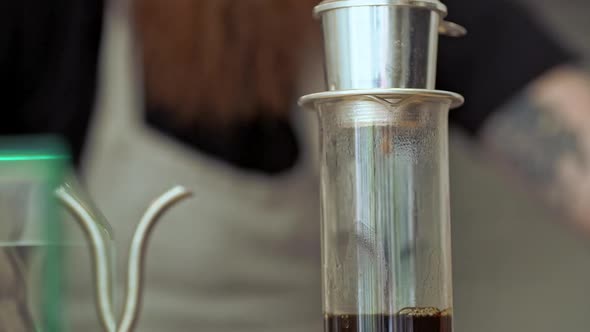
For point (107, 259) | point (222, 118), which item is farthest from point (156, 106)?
point (107, 259)

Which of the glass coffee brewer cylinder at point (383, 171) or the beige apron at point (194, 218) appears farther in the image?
the beige apron at point (194, 218)

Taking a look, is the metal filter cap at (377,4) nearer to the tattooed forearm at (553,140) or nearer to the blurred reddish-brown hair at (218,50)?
the tattooed forearm at (553,140)

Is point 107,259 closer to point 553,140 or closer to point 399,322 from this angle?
point 399,322

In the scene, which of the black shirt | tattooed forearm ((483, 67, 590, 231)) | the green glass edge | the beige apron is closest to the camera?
the green glass edge

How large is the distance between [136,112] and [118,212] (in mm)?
123

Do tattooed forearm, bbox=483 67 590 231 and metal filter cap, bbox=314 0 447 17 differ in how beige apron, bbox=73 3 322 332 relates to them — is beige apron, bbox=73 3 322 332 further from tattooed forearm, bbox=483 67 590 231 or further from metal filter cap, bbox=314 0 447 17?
metal filter cap, bbox=314 0 447 17

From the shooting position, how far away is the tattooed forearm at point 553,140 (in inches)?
31.6

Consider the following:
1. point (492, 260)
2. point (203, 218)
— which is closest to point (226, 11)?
point (203, 218)

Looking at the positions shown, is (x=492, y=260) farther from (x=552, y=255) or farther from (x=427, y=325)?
(x=427, y=325)

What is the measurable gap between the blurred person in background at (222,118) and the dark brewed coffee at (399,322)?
503mm

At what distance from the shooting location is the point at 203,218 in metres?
1.11

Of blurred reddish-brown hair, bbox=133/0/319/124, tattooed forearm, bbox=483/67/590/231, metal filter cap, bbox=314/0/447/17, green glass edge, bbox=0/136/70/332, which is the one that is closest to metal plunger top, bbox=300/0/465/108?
metal filter cap, bbox=314/0/447/17

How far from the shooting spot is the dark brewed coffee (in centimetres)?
38

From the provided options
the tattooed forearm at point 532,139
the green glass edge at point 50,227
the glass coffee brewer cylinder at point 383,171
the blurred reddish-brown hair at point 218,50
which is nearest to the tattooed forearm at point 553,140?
the tattooed forearm at point 532,139
